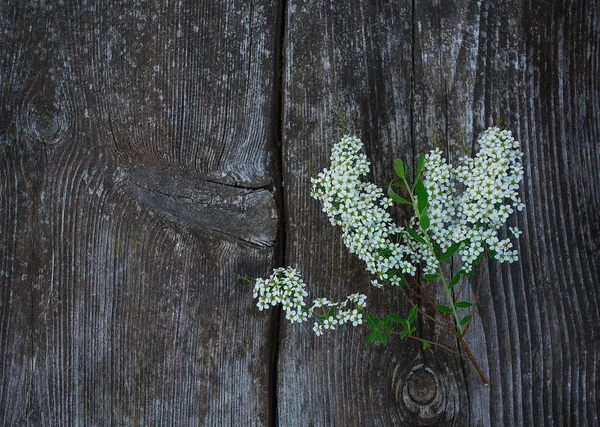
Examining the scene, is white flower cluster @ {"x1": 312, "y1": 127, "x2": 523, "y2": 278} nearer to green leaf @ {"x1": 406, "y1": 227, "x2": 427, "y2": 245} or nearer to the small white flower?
green leaf @ {"x1": 406, "y1": 227, "x2": 427, "y2": 245}

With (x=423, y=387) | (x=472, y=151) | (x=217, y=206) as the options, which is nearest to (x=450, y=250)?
(x=472, y=151)

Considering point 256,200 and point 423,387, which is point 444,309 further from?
point 256,200

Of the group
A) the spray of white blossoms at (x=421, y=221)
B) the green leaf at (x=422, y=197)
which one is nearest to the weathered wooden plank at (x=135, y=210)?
the spray of white blossoms at (x=421, y=221)

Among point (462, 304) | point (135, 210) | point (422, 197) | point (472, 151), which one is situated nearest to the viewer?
point (422, 197)

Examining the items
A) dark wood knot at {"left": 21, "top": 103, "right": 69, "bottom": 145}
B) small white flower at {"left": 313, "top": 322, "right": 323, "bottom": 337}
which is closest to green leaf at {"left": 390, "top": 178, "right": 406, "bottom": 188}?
small white flower at {"left": 313, "top": 322, "right": 323, "bottom": 337}

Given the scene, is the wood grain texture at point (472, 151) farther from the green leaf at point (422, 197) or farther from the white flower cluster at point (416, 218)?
the green leaf at point (422, 197)

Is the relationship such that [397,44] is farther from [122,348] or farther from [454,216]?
[122,348]
